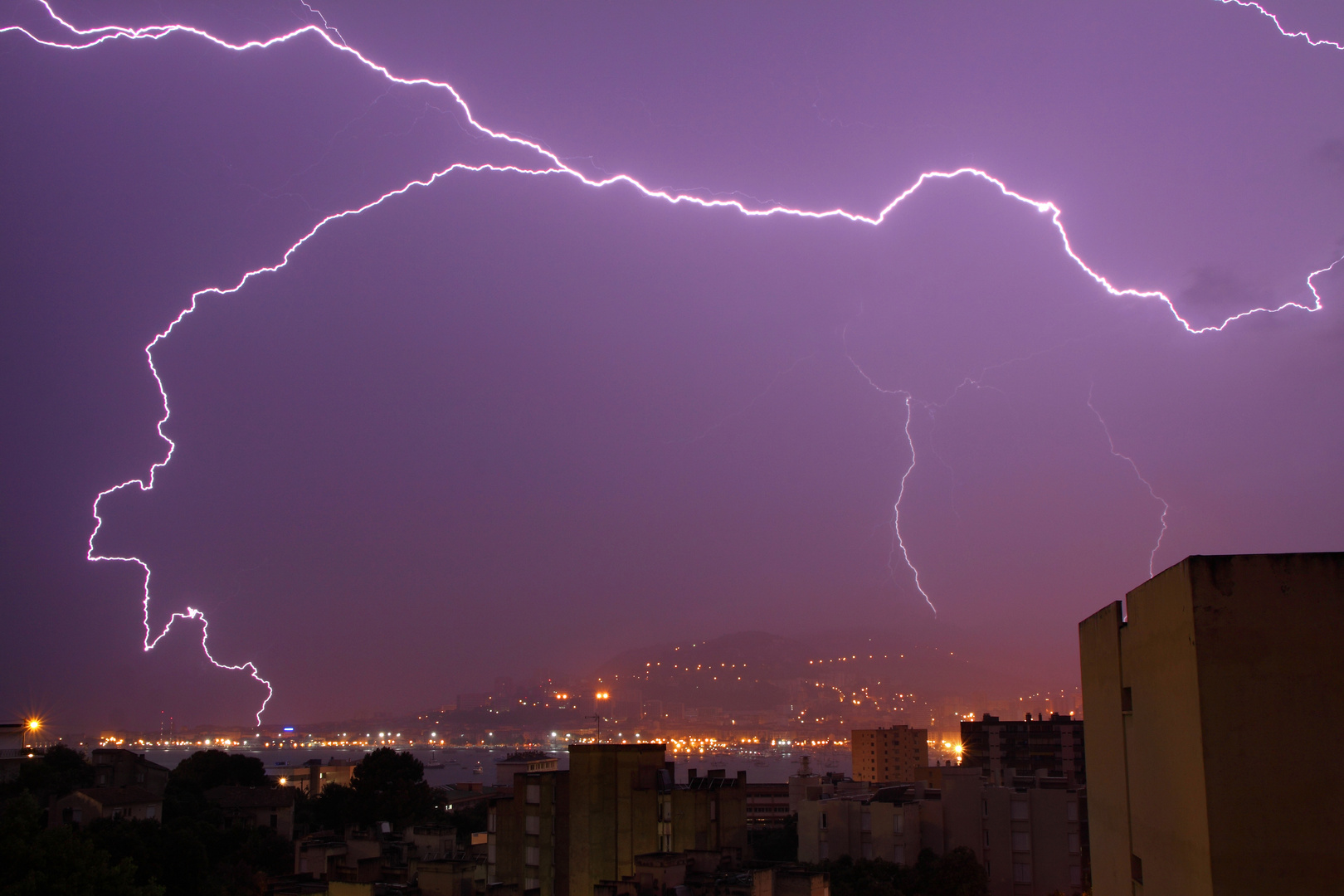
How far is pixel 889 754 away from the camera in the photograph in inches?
2921

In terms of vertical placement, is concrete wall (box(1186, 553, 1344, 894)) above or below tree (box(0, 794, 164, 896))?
above

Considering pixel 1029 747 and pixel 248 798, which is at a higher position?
pixel 248 798

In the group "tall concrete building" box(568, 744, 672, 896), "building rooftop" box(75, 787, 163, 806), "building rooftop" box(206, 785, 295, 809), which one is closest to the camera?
"tall concrete building" box(568, 744, 672, 896)

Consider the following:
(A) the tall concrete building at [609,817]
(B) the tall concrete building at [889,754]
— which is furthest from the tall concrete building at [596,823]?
(B) the tall concrete building at [889,754]

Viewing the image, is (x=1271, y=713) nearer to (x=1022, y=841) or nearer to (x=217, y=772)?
(x=1022, y=841)

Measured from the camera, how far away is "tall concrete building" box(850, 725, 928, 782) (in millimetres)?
73562

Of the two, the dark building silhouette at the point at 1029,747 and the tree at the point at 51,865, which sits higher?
the tree at the point at 51,865

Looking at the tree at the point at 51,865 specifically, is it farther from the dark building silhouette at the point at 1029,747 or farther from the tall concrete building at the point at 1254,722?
the dark building silhouette at the point at 1029,747

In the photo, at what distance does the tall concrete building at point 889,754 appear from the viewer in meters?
73.6

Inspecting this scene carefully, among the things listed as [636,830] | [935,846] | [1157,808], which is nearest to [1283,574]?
[1157,808]

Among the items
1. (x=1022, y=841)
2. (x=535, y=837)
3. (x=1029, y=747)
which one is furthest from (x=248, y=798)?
(x=1029, y=747)

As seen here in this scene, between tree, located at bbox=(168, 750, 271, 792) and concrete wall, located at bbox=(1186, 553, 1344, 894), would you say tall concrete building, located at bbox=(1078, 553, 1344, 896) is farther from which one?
tree, located at bbox=(168, 750, 271, 792)

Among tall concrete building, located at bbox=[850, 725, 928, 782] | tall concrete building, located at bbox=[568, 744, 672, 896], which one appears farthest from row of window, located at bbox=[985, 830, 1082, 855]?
tall concrete building, located at bbox=[850, 725, 928, 782]

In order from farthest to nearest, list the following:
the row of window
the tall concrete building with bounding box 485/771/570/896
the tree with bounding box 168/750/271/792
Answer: the tree with bounding box 168/750/271/792
the row of window
the tall concrete building with bounding box 485/771/570/896
